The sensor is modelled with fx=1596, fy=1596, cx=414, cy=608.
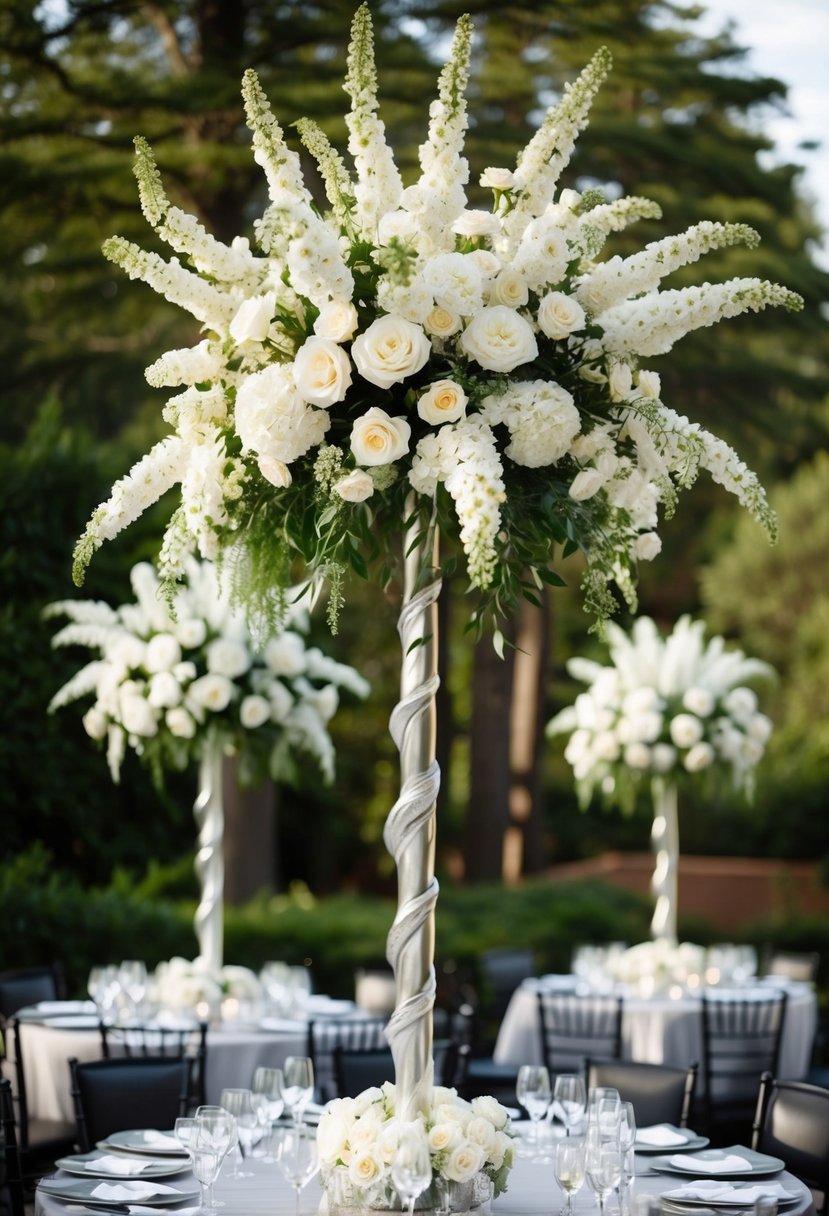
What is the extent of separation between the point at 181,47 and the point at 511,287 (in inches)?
372

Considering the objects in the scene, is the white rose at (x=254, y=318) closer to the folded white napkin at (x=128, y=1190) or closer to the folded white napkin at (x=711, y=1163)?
the folded white napkin at (x=128, y=1190)

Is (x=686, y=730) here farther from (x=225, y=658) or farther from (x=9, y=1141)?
(x=9, y=1141)

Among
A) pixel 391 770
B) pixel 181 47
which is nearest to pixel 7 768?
pixel 181 47

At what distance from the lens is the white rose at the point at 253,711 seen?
24.0 ft

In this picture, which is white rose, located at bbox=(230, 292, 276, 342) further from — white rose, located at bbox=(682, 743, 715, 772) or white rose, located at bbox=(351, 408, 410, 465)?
white rose, located at bbox=(682, 743, 715, 772)

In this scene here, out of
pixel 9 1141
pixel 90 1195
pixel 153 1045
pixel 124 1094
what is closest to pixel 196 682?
pixel 153 1045

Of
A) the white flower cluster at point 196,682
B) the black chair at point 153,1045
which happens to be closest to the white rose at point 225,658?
the white flower cluster at point 196,682

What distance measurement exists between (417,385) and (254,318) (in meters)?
0.42

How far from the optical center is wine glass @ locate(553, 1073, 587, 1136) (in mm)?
4496

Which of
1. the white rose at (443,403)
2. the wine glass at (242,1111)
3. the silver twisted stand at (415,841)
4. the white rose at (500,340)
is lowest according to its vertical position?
the wine glass at (242,1111)

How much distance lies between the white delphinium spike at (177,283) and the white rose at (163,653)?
361cm

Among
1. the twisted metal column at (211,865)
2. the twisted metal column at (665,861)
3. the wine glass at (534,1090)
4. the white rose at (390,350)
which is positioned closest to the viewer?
the white rose at (390,350)

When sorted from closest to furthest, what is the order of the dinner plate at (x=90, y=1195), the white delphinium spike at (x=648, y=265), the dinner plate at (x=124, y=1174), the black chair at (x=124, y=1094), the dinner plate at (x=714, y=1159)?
the white delphinium spike at (x=648, y=265) < the dinner plate at (x=90, y=1195) < the dinner plate at (x=124, y=1174) < the dinner plate at (x=714, y=1159) < the black chair at (x=124, y=1094)

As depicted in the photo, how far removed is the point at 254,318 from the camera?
144 inches
